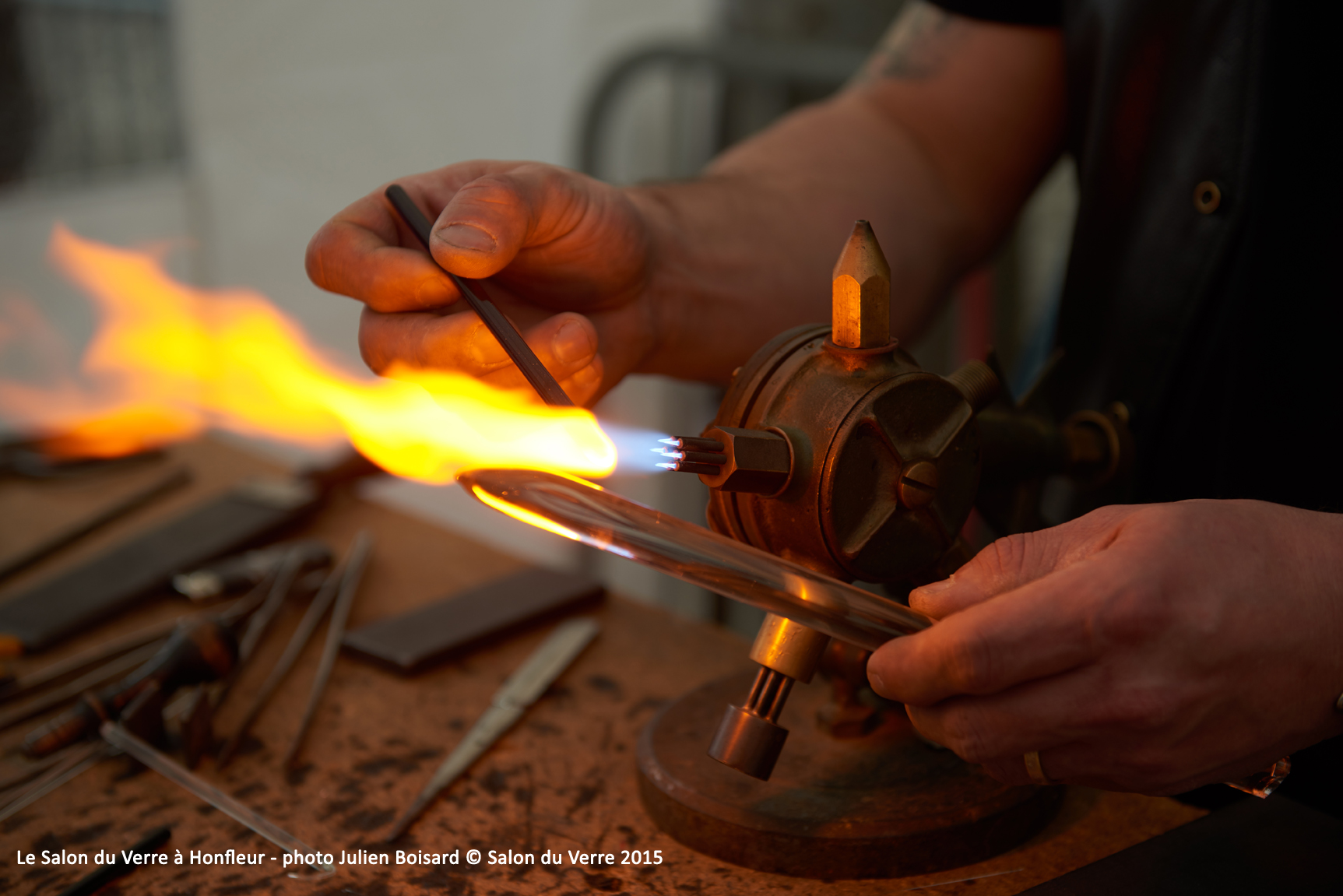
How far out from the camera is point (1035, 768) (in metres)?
0.51

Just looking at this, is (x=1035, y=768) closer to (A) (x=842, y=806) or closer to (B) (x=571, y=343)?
(A) (x=842, y=806)

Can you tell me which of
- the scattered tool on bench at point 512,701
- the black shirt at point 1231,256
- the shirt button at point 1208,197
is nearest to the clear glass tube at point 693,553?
the scattered tool on bench at point 512,701

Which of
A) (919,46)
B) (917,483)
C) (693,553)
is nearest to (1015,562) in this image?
(917,483)

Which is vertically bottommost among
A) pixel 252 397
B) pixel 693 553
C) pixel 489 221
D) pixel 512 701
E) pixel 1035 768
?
pixel 252 397

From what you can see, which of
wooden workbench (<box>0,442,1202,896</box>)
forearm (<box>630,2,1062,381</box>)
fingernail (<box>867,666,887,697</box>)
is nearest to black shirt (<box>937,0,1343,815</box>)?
forearm (<box>630,2,1062,381</box>)

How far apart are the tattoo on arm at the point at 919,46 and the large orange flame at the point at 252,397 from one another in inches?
26.8

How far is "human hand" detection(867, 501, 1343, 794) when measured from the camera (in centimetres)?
45

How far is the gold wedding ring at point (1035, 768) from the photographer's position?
51cm

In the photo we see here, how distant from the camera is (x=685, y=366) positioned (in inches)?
34.6

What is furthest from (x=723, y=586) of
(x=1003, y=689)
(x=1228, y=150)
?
(x=1228, y=150)

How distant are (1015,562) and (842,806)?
0.21 metres

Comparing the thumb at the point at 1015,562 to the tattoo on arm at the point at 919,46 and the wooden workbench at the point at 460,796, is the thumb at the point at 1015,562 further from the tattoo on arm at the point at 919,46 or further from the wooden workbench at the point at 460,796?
the tattoo on arm at the point at 919,46

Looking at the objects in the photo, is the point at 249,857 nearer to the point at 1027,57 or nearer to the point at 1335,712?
the point at 1335,712

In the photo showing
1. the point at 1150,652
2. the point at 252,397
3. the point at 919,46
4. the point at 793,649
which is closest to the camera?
the point at 1150,652
